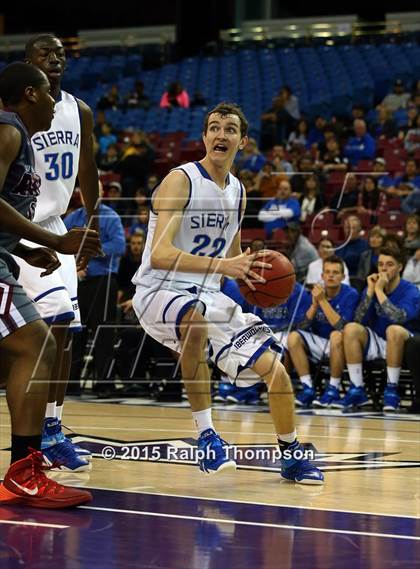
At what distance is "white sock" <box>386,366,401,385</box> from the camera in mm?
8375

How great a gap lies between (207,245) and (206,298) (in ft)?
0.89

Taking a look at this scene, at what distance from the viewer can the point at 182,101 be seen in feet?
61.5

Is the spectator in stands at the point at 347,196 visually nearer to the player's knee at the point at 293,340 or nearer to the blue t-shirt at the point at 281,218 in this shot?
the blue t-shirt at the point at 281,218

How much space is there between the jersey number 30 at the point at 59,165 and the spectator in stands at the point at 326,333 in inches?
160

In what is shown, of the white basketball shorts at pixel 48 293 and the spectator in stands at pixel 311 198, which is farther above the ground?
the spectator in stands at pixel 311 198

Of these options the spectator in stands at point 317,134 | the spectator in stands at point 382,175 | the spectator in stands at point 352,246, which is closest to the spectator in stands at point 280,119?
the spectator in stands at point 317,134

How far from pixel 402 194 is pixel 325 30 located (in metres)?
11.9

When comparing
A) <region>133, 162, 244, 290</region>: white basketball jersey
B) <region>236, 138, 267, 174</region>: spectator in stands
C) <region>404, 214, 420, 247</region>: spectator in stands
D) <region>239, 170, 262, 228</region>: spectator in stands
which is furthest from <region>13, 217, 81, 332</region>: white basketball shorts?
<region>236, 138, 267, 174</region>: spectator in stands

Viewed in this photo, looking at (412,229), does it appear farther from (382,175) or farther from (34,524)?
(34,524)

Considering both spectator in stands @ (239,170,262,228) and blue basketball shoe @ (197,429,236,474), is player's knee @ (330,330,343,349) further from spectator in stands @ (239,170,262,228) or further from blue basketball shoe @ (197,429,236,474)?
blue basketball shoe @ (197,429,236,474)

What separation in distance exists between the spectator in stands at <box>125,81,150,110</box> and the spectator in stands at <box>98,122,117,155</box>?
2.34 meters

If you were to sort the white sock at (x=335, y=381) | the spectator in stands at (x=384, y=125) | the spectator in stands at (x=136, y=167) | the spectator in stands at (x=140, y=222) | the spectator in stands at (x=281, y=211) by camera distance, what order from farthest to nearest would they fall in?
the spectator in stands at (x=384, y=125) → the spectator in stands at (x=136, y=167) → the spectator in stands at (x=281, y=211) → the spectator in stands at (x=140, y=222) → the white sock at (x=335, y=381)

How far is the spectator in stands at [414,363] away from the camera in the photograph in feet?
26.9

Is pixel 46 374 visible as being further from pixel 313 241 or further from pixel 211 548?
pixel 313 241
